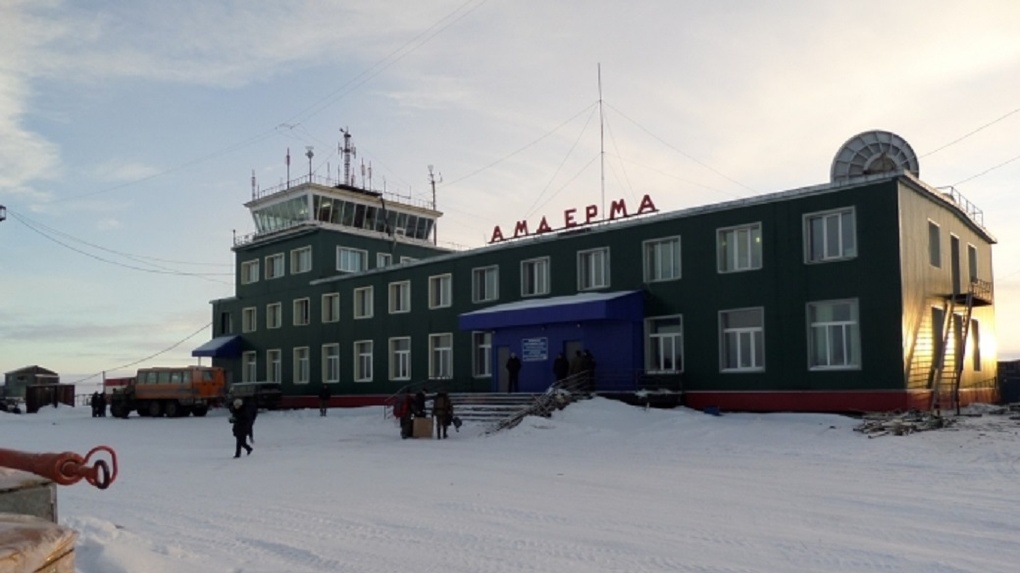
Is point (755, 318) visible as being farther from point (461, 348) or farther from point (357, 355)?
point (357, 355)

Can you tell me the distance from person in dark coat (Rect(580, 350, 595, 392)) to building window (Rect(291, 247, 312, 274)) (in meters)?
A: 22.0

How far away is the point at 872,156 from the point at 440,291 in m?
18.9

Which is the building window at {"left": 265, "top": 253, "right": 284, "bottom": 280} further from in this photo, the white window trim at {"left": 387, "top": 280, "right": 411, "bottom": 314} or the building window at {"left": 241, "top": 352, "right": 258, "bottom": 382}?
the white window trim at {"left": 387, "top": 280, "right": 411, "bottom": 314}

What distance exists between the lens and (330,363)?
150 ft

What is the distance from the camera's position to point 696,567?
7.96 meters

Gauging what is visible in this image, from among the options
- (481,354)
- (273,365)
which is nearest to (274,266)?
(273,365)

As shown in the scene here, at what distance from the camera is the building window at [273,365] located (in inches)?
1935

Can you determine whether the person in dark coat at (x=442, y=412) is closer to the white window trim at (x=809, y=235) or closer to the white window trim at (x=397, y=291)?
the white window trim at (x=809, y=235)

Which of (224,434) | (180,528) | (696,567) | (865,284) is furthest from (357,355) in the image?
(696,567)

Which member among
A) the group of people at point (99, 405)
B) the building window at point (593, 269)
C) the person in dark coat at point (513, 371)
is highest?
the building window at point (593, 269)

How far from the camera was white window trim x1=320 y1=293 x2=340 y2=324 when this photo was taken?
45594 millimetres

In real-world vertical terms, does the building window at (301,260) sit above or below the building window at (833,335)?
above

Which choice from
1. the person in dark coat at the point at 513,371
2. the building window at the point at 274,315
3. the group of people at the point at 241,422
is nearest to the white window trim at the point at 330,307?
the building window at the point at 274,315

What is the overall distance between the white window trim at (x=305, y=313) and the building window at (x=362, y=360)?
4.79 m
